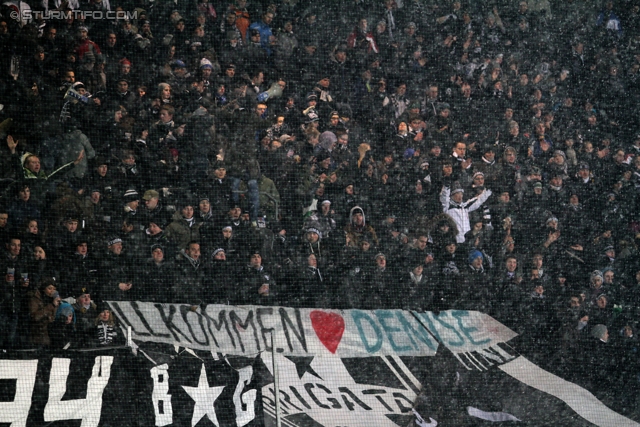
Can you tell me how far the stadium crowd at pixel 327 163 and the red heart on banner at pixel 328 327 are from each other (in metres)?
0.08

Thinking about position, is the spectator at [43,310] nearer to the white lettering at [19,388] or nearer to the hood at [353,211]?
the white lettering at [19,388]

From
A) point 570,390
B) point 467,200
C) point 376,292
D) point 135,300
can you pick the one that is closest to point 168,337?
point 135,300

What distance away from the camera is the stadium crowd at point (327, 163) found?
240 inches

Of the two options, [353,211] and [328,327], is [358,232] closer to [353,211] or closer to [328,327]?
[353,211]

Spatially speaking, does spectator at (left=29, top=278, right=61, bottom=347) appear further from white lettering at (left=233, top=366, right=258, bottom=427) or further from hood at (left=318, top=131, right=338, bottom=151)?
hood at (left=318, top=131, right=338, bottom=151)

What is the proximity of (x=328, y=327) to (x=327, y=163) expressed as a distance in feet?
4.07

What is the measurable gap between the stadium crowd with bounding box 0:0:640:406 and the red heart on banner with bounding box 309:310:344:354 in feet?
0.27

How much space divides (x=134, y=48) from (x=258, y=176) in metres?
1.30

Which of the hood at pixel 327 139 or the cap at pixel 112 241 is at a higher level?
the hood at pixel 327 139

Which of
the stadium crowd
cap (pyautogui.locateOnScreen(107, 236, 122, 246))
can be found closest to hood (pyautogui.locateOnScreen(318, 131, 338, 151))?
the stadium crowd

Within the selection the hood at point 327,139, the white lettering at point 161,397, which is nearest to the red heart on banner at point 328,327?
the white lettering at point 161,397

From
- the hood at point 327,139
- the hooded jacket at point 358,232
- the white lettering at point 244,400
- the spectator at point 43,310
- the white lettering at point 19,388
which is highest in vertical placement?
the hood at point 327,139

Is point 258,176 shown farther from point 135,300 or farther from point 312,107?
point 135,300

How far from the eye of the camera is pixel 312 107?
671 cm
